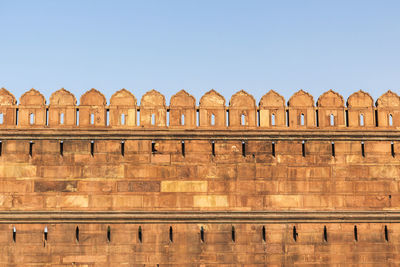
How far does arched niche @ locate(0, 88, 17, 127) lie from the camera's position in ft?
44.1

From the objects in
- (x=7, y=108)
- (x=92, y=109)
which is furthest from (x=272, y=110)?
(x=7, y=108)

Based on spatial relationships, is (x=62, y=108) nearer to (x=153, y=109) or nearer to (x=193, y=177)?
(x=153, y=109)

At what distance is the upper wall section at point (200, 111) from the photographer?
13516 millimetres

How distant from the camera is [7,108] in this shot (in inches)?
533

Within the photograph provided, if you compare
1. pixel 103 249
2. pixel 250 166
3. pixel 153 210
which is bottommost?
pixel 103 249

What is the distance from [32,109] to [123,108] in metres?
2.05

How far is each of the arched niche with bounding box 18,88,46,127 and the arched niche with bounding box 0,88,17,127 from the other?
0.14 meters

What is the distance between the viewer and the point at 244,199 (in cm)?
1333

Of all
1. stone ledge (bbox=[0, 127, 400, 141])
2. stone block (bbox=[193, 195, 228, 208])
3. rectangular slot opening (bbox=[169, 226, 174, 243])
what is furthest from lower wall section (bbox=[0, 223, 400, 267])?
stone ledge (bbox=[0, 127, 400, 141])

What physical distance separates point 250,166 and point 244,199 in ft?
2.48

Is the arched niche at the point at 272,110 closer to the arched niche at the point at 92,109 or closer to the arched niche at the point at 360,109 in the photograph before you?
the arched niche at the point at 360,109

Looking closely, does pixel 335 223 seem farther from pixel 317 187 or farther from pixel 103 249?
pixel 103 249

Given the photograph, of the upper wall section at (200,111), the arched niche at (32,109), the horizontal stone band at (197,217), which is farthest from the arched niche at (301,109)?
the arched niche at (32,109)

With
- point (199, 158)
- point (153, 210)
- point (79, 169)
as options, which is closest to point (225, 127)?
point (199, 158)
